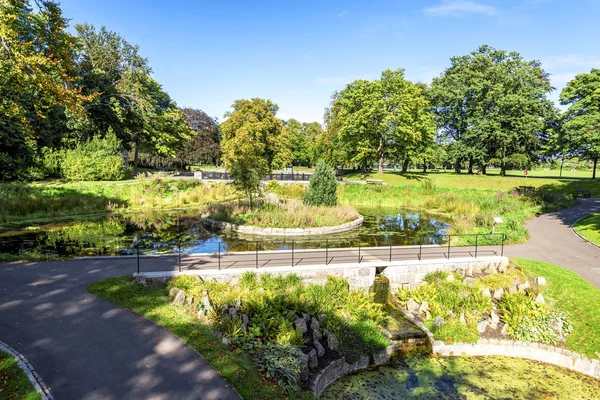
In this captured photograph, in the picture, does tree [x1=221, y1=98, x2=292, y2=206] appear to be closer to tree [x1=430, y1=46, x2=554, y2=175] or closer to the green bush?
the green bush

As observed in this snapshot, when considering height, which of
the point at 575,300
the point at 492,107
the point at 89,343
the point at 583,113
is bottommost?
the point at 575,300

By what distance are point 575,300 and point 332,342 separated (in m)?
9.34

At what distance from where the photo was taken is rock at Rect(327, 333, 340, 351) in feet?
33.8

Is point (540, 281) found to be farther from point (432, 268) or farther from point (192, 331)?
point (192, 331)

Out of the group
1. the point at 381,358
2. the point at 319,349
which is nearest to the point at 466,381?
the point at 381,358

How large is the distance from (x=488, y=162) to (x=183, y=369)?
56040 mm

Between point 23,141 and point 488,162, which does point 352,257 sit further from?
point 488,162

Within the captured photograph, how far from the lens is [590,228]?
21359 mm

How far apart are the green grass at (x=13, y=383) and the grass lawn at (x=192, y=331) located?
3.12 metres

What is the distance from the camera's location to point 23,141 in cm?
3538

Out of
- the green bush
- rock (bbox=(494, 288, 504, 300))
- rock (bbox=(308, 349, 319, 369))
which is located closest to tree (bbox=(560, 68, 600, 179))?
rock (bbox=(494, 288, 504, 300))

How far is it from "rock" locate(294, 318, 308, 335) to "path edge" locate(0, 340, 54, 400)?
6.14m

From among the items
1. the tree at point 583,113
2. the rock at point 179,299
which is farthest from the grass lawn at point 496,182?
the rock at point 179,299

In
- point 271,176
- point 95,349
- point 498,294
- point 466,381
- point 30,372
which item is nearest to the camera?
point 30,372
